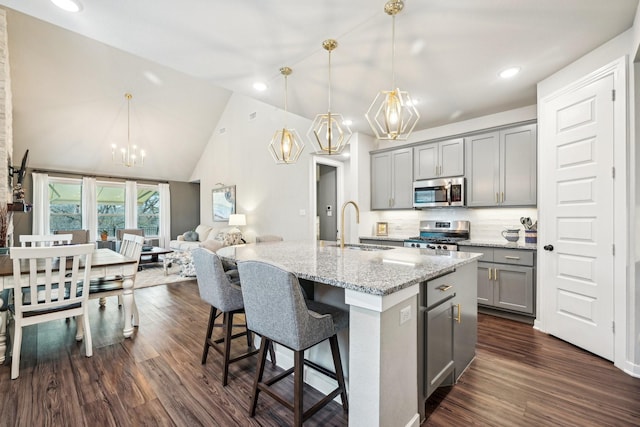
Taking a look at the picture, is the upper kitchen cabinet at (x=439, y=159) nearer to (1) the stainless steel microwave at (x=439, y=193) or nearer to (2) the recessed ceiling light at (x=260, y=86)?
(1) the stainless steel microwave at (x=439, y=193)

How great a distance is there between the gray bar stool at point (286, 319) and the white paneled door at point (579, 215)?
2.32m

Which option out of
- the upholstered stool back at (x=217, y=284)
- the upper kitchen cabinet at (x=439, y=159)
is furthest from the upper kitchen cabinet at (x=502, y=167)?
the upholstered stool back at (x=217, y=284)

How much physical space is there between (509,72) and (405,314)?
8.82 ft

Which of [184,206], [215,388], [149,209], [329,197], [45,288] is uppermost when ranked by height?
[329,197]

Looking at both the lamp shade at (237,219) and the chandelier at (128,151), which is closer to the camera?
the chandelier at (128,151)

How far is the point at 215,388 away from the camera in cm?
199

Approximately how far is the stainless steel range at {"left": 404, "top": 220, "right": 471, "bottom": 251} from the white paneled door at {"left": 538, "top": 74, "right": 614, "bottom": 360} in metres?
1.05

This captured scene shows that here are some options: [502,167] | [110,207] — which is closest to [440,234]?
[502,167]

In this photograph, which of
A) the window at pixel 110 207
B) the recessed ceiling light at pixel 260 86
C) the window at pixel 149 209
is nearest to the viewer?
the recessed ceiling light at pixel 260 86

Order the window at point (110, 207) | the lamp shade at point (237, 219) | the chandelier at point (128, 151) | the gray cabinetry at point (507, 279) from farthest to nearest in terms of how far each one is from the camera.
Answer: the window at point (110, 207), the lamp shade at point (237, 219), the chandelier at point (128, 151), the gray cabinetry at point (507, 279)

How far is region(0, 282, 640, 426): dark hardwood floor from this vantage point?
169 cm

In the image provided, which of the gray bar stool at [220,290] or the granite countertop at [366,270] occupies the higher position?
the granite countertop at [366,270]

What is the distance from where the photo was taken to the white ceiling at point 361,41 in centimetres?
202

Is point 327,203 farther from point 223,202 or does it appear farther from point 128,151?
point 128,151
